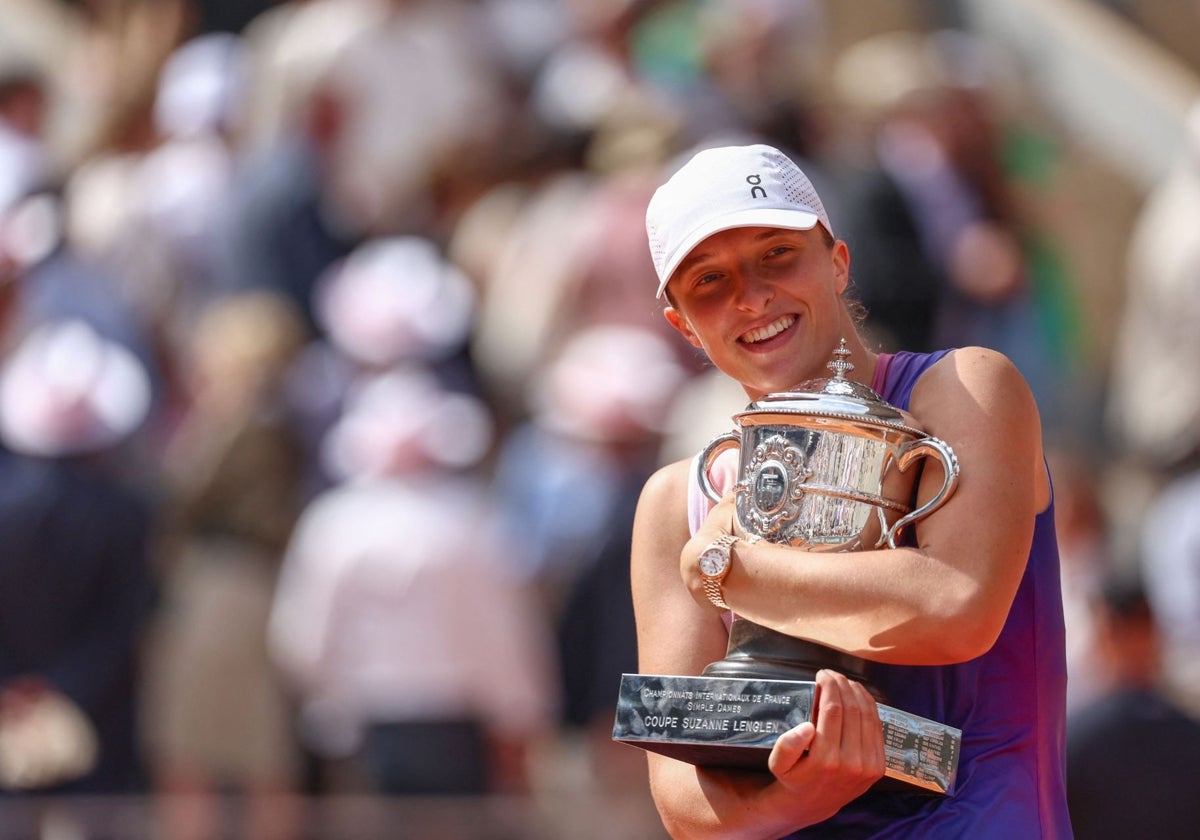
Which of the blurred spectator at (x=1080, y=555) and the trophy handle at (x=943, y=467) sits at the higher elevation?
the blurred spectator at (x=1080, y=555)

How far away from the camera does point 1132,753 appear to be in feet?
21.3

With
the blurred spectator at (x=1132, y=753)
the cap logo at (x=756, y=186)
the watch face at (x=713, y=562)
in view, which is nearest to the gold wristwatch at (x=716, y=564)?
the watch face at (x=713, y=562)

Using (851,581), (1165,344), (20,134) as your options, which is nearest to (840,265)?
(851,581)

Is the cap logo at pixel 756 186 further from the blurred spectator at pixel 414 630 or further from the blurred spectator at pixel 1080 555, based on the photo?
the blurred spectator at pixel 414 630

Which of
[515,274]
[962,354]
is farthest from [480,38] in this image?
[962,354]

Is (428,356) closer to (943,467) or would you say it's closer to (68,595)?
(68,595)

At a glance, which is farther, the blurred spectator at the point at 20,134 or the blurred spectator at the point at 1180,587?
the blurred spectator at the point at 20,134

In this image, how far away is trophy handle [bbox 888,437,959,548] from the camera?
3.03 m

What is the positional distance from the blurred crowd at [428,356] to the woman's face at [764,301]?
3.62 meters

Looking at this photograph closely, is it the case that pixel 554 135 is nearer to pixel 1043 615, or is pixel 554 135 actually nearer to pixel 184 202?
pixel 184 202

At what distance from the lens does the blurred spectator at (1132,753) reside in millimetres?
6434

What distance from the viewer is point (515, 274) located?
9.76 metres

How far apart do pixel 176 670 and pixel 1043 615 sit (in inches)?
212

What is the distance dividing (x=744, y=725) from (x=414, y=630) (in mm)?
4861
